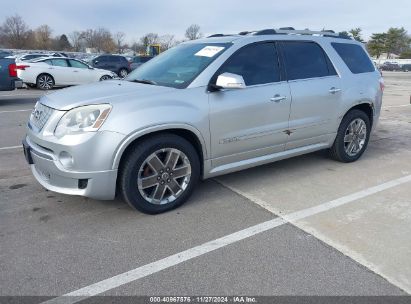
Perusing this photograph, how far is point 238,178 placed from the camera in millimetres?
4613

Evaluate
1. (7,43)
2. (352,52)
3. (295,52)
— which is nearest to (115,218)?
(295,52)

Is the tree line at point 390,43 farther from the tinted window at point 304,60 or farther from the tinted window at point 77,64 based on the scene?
the tinted window at point 304,60

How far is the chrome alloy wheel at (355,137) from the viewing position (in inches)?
206

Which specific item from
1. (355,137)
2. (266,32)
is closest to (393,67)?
(355,137)

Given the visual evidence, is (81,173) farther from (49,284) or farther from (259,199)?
(259,199)

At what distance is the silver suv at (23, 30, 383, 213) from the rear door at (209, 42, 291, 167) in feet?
0.04

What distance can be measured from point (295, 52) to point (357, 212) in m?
2.11

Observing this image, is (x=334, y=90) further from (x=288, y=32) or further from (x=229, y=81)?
(x=229, y=81)

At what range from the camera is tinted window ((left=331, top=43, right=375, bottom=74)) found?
5109 mm

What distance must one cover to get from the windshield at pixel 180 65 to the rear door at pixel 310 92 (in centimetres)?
98

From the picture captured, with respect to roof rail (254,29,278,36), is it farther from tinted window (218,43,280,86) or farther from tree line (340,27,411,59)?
tree line (340,27,411,59)

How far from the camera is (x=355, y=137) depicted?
533 centimetres

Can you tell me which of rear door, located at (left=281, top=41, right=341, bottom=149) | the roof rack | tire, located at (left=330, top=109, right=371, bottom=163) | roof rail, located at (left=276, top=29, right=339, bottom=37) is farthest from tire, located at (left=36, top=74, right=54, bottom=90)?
tire, located at (left=330, top=109, right=371, bottom=163)

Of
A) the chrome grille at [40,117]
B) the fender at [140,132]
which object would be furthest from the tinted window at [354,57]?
the chrome grille at [40,117]
